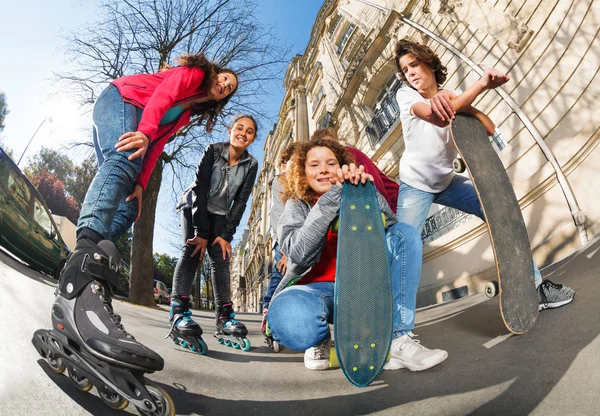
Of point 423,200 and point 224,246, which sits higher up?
point 423,200

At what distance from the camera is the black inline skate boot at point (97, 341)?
51 cm

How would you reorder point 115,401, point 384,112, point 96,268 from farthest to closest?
point 384,112 → point 96,268 → point 115,401

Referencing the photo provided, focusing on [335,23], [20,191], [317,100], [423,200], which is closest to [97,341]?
[20,191]

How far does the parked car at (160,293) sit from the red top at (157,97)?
0.24 m

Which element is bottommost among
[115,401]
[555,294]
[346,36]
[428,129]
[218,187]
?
[115,401]

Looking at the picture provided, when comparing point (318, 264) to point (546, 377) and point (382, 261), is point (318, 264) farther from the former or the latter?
point (546, 377)

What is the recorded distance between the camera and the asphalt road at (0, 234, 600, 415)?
48 centimetres

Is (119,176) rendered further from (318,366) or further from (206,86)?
(318,366)

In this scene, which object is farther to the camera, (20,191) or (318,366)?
(20,191)

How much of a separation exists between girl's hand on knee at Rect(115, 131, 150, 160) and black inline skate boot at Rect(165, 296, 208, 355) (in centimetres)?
34

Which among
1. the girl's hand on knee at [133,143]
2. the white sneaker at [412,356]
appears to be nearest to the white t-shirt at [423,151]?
the white sneaker at [412,356]

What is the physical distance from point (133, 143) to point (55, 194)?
21 cm

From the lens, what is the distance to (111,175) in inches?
26.4

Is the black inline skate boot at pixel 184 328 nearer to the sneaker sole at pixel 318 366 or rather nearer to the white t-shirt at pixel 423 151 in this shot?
the sneaker sole at pixel 318 366
